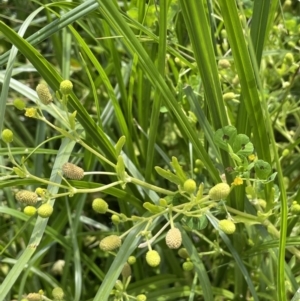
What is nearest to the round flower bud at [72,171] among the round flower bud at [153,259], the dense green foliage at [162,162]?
the dense green foliage at [162,162]

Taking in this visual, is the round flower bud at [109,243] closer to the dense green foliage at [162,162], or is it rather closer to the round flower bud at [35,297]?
the dense green foliage at [162,162]

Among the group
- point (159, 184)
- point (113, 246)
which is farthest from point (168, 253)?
point (113, 246)

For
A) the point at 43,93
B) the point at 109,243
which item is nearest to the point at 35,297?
the point at 109,243

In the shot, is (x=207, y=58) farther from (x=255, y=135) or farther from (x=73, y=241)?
(x=73, y=241)

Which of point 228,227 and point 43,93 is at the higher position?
point 43,93

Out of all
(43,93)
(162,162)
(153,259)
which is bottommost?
(162,162)

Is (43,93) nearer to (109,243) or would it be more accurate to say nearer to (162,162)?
(109,243)

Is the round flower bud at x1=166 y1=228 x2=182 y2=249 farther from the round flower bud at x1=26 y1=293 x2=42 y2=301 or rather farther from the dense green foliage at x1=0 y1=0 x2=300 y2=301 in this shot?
the round flower bud at x1=26 y1=293 x2=42 y2=301

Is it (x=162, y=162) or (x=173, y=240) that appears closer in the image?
(x=173, y=240)
